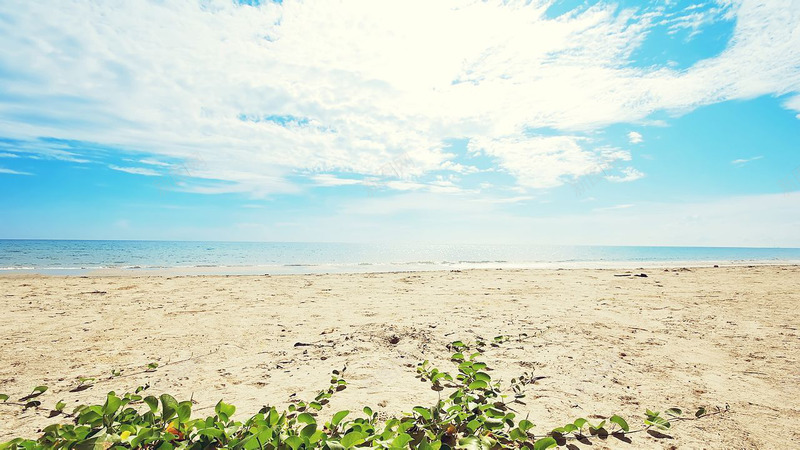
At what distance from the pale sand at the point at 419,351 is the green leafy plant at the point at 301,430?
0.28 meters

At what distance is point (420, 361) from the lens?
3.87m

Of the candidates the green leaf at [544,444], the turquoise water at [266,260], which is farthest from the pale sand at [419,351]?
the turquoise water at [266,260]

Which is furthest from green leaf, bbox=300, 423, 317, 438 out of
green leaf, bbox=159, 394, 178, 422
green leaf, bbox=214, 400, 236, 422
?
green leaf, bbox=159, 394, 178, 422

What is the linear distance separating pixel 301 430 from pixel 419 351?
2.22 m

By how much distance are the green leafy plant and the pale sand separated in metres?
0.28

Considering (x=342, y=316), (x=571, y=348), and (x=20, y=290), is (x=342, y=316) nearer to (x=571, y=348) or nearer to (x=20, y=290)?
(x=571, y=348)

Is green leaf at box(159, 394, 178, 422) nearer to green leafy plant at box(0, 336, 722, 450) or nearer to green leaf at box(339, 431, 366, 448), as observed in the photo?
green leafy plant at box(0, 336, 722, 450)

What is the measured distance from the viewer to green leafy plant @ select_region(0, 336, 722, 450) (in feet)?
6.29

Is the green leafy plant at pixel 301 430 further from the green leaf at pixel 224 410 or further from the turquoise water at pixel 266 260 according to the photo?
the turquoise water at pixel 266 260

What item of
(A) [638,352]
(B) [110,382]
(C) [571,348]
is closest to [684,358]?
(A) [638,352]

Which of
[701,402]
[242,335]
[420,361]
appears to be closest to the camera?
[701,402]

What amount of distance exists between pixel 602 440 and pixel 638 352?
2.38 m

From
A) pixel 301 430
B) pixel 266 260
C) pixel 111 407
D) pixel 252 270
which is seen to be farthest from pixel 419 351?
pixel 266 260

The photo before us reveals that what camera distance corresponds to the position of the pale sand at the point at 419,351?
9.46 feet
